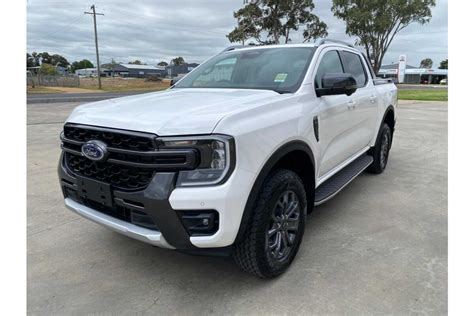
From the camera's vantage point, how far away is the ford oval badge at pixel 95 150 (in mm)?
2416

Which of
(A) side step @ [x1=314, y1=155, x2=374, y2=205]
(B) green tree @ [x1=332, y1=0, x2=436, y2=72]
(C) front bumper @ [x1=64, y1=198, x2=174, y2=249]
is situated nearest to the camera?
(C) front bumper @ [x1=64, y1=198, x2=174, y2=249]

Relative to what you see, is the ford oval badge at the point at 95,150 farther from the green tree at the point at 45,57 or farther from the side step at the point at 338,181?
the green tree at the point at 45,57

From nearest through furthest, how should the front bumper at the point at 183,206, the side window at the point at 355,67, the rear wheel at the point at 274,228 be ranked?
the front bumper at the point at 183,206 → the rear wheel at the point at 274,228 → the side window at the point at 355,67

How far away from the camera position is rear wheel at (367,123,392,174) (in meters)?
5.34

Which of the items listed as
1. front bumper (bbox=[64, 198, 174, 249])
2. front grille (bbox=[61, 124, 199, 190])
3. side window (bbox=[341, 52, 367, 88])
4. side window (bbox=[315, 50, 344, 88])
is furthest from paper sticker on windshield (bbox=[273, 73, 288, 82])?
front bumper (bbox=[64, 198, 174, 249])

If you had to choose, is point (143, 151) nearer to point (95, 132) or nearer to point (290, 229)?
point (95, 132)

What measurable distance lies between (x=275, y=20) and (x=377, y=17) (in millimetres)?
9115

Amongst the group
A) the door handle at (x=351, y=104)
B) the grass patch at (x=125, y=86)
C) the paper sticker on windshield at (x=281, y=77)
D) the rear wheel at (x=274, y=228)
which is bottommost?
the rear wheel at (x=274, y=228)

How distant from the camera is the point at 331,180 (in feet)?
13.0

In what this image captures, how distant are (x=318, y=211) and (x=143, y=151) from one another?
8.18 ft

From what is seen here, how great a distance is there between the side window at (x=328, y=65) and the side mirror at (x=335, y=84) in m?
0.14

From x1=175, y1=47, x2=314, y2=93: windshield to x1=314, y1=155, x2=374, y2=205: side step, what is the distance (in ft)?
3.42

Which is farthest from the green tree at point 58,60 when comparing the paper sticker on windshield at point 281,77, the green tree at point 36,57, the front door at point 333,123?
the paper sticker on windshield at point 281,77

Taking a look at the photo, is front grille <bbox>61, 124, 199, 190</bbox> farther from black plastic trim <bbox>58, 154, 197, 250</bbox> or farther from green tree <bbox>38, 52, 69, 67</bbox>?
green tree <bbox>38, 52, 69, 67</bbox>
